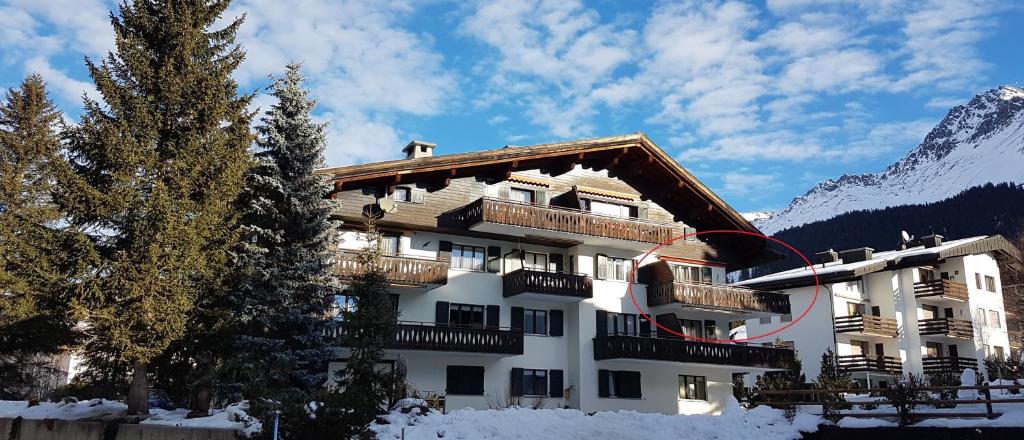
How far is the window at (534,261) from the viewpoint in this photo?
121 feet

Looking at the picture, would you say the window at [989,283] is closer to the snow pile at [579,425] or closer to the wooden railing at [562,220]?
the wooden railing at [562,220]

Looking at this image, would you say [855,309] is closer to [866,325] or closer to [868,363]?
[866,325]

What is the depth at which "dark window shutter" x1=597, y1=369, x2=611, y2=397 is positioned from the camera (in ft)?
120

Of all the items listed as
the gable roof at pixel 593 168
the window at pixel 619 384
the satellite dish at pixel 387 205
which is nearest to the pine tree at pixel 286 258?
the gable roof at pixel 593 168

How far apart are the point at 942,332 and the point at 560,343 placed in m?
33.9

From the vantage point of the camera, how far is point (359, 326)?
20547 millimetres

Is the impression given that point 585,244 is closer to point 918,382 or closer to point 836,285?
point 918,382

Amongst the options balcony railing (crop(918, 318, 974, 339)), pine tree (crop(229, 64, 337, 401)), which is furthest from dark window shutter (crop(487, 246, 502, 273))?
balcony railing (crop(918, 318, 974, 339))

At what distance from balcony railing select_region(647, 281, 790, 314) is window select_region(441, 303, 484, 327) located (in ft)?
28.5

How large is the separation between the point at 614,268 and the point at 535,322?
483 cm

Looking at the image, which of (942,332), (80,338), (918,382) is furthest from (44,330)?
(942,332)

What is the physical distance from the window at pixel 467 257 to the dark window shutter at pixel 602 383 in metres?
7.24

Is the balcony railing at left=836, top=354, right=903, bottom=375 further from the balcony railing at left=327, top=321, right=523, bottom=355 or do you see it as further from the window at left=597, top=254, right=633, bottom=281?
the balcony railing at left=327, top=321, right=523, bottom=355

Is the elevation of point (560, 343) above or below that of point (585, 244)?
below
